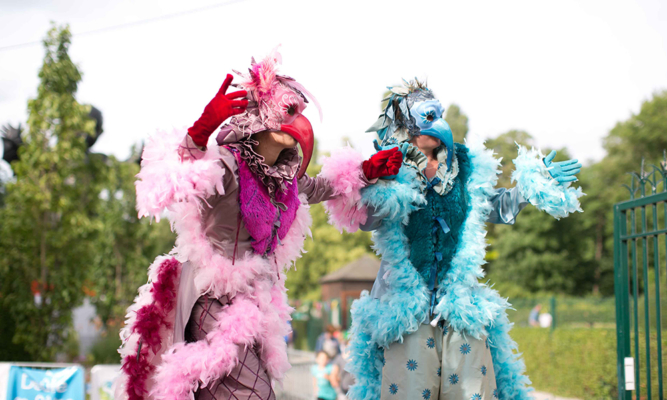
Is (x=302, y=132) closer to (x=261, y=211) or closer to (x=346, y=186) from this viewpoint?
(x=261, y=211)

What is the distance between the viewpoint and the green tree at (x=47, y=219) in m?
9.23

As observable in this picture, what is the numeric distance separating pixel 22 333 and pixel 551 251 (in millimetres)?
24988

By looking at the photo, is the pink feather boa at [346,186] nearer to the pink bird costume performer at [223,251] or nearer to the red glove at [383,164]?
the red glove at [383,164]

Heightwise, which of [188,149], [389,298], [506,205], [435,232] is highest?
[188,149]

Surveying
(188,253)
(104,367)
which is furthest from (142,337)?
(104,367)

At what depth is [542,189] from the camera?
9.25 ft

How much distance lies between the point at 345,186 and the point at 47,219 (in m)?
8.26

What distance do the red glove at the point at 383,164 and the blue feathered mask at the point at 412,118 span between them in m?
0.17

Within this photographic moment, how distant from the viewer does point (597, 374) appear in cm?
897

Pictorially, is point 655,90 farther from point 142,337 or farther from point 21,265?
point 142,337

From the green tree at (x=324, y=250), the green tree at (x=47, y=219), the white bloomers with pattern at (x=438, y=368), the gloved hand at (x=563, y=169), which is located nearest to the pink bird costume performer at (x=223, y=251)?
the white bloomers with pattern at (x=438, y=368)

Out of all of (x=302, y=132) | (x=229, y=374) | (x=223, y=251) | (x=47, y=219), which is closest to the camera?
(x=229, y=374)

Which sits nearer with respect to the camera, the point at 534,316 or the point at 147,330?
the point at 147,330

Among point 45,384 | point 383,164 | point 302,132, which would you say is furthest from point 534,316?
point 302,132
